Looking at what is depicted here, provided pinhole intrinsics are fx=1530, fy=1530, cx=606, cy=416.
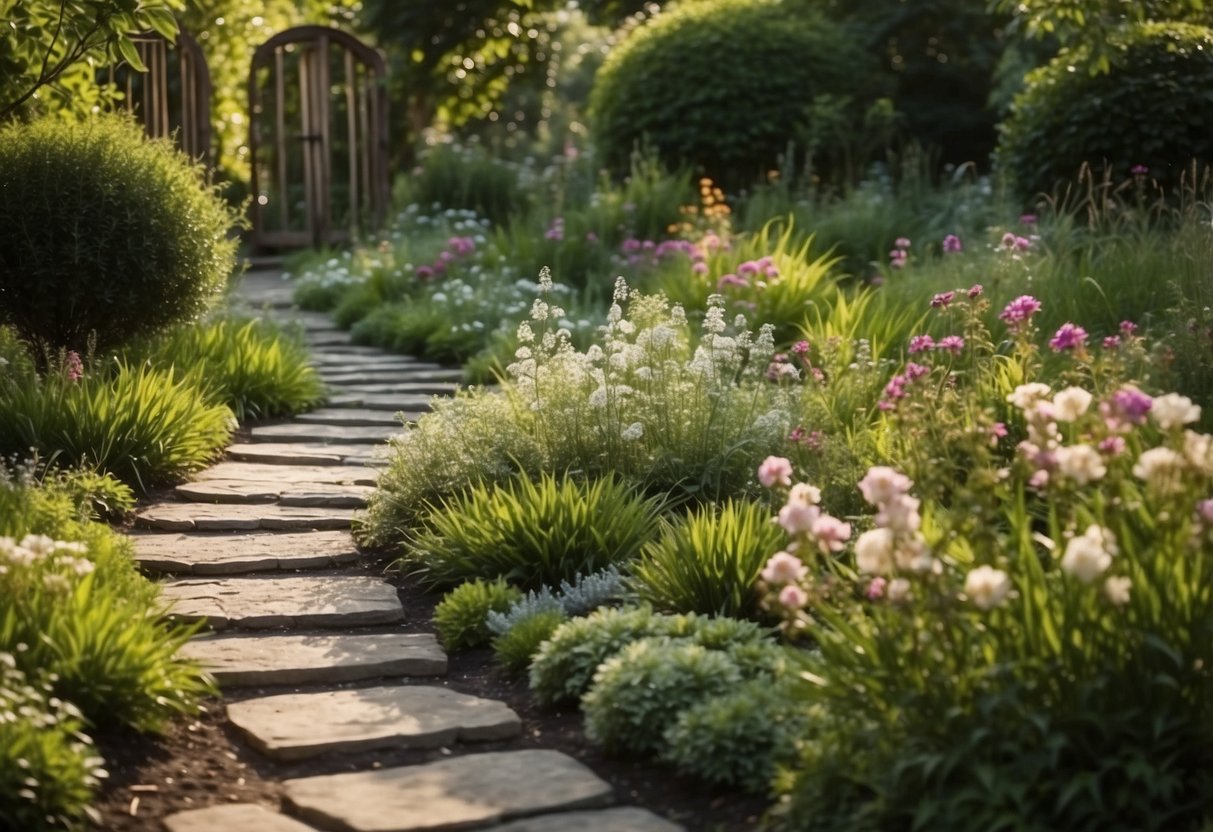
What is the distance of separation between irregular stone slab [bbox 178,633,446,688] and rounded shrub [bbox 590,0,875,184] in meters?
7.64

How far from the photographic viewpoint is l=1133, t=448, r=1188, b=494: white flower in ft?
11.1

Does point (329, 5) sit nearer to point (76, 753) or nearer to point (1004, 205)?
point (1004, 205)

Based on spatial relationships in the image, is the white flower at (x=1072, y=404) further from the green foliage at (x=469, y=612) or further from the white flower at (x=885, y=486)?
the green foliage at (x=469, y=612)

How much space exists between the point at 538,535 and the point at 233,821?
1873mm

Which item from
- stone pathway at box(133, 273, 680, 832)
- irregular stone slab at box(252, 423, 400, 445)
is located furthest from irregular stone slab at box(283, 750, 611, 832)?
irregular stone slab at box(252, 423, 400, 445)

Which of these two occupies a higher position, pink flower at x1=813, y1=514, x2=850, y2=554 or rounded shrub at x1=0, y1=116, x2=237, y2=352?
rounded shrub at x1=0, y1=116, x2=237, y2=352

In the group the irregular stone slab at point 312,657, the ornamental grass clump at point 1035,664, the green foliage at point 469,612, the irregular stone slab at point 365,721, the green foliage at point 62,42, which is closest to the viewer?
the ornamental grass clump at point 1035,664

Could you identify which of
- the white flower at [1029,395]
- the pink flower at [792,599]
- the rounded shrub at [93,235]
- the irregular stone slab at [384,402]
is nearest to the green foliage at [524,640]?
the pink flower at [792,599]

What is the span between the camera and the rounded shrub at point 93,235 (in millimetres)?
6961

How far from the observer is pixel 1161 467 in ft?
11.1

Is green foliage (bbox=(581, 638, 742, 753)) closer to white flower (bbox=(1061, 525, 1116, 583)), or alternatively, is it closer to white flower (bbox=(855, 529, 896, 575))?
white flower (bbox=(855, 529, 896, 575))

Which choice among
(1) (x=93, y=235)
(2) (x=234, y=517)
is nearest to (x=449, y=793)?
(2) (x=234, y=517)

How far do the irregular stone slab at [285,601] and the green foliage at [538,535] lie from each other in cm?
26

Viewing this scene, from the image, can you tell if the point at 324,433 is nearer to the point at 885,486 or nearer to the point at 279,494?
the point at 279,494
